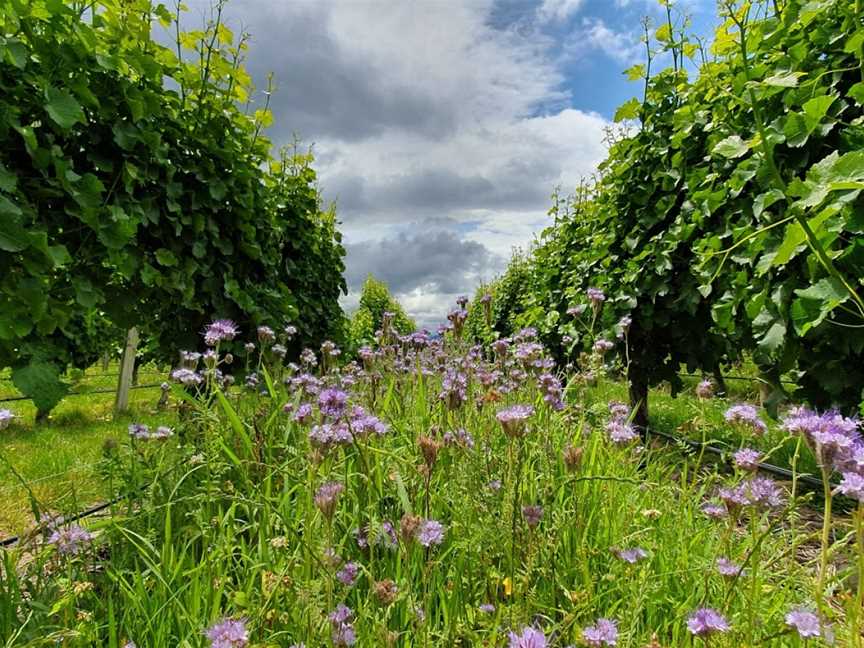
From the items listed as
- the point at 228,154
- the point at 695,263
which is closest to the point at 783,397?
the point at 695,263

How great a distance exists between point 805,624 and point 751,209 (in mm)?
2662

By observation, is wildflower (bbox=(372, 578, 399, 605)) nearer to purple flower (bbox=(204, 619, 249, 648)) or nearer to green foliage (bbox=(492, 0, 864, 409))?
purple flower (bbox=(204, 619, 249, 648))

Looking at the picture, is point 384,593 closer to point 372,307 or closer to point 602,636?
point 602,636

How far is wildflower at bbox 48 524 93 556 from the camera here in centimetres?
170

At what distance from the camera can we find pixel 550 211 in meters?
8.84

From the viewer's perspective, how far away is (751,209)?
313 cm

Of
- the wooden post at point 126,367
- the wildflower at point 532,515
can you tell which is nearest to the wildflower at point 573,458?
the wildflower at point 532,515

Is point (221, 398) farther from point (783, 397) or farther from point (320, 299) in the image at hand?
point (320, 299)

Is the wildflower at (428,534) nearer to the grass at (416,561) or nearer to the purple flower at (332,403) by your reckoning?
the grass at (416,561)

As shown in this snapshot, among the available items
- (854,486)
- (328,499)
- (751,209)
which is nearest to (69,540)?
(328,499)

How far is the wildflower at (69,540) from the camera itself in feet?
5.58

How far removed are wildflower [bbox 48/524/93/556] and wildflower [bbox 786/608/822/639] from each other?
1.94m

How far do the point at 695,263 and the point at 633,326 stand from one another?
105cm

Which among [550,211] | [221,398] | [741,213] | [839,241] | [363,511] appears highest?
[550,211]
